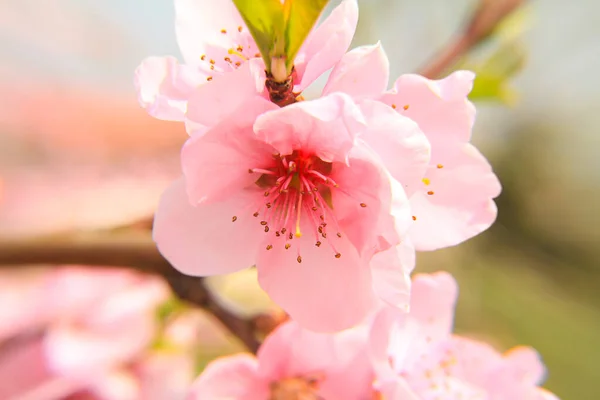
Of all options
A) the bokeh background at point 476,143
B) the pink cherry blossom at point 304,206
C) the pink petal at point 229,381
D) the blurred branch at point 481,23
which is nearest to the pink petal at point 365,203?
the pink cherry blossom at point 304,206

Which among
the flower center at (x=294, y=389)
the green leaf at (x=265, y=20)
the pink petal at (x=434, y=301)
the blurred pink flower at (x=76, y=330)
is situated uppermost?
the green leaf at (x=265, y=20)

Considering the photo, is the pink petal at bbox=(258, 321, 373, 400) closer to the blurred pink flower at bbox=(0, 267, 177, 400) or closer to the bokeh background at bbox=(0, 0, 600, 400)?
the blurred pink flower at bbox=(0, 267, 177, 400)

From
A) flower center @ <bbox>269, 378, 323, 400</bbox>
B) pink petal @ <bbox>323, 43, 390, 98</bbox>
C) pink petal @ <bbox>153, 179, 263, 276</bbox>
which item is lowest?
flower center @ <bbox>269, 378, 323, 400</bbox>

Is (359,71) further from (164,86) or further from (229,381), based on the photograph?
(229,381)

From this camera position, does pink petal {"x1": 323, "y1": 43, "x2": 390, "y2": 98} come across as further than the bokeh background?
No

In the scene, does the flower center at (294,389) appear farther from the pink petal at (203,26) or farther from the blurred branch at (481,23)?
the blurred branch at (481,23)

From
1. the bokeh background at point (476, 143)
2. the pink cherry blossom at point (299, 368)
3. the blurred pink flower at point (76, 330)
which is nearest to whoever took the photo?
the pink cherry blossom at point (299, 368)

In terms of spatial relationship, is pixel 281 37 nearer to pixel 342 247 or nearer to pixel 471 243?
pixel 342 247

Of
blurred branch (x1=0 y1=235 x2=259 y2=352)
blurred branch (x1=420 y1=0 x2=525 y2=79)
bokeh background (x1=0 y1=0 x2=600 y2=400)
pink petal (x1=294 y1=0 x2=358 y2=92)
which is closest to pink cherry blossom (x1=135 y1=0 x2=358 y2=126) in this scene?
pink petal (x1=294 y1=0 x2=358 y2=92)
